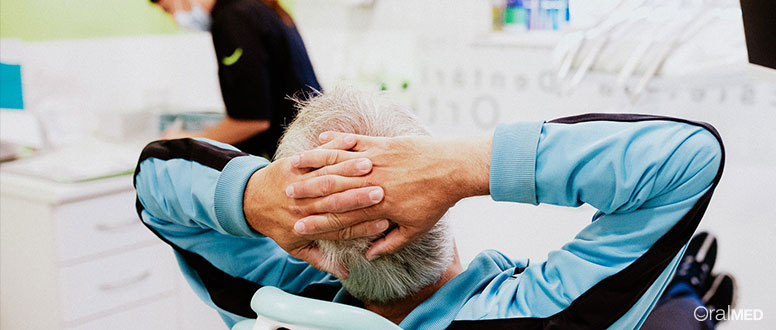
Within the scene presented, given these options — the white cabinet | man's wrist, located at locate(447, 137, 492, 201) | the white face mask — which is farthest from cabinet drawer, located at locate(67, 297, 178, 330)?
man's wrist, located at locate(447, 137, 492, 201)

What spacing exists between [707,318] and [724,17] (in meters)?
0.92

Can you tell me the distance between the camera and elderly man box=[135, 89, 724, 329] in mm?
793

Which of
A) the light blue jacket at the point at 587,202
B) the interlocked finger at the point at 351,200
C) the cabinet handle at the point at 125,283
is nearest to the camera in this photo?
the light blue jacket at the point at 587,202

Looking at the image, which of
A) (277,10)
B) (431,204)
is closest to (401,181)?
(431,204)

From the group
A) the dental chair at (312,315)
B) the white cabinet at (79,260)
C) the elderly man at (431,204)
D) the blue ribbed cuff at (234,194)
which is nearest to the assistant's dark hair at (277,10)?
the white cabinet at (79,260)

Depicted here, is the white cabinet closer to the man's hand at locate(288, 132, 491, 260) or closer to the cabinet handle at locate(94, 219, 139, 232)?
the cabinet handle at locate(94, 219, 139, 232)

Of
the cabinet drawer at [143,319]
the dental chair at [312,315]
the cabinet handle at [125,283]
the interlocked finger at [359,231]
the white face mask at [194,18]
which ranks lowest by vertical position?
the cabinet drawer at [143,319]

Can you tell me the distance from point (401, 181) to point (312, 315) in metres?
0.20

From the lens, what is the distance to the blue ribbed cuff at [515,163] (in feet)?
2.66

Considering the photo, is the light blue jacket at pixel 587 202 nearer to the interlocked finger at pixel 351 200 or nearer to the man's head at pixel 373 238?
the man's head at pixel 373 238

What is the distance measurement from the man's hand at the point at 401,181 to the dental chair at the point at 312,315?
12cm

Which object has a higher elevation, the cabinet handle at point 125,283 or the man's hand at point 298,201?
the man's hand at point 298,201

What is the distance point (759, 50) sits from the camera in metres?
1.14

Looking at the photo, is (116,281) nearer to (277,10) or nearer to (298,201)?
(277,10)
